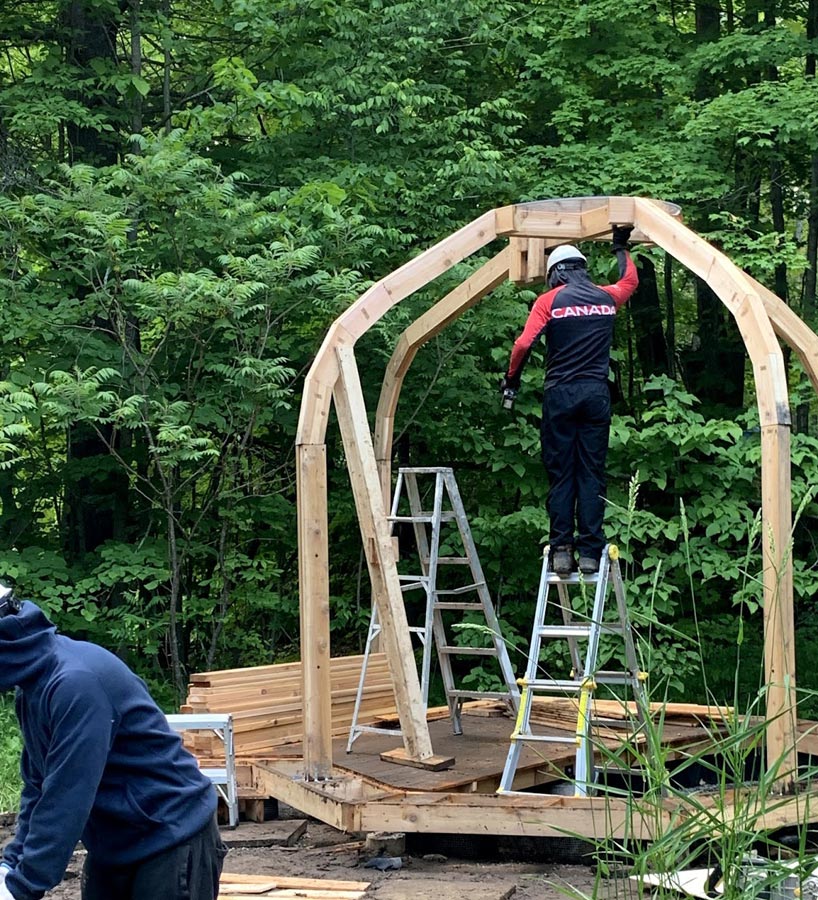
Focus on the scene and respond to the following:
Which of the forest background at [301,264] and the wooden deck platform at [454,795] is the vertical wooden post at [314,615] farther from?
the forest background at [301,264]

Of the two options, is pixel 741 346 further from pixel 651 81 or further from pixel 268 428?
pixel 268 428

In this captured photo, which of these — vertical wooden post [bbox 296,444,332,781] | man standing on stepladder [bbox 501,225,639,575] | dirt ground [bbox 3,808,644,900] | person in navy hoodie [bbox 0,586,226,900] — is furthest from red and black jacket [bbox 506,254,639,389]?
person in navy hoodie [bbox 0,586,226,900]

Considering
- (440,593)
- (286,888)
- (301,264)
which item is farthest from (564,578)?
(301,264)

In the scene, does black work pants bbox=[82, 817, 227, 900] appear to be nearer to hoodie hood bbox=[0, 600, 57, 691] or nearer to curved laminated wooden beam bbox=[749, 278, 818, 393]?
hoodie hood bbox=[0, 600, 57, 691]

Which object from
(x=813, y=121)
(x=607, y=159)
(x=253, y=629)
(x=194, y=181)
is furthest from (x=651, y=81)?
(x=253, y=629)

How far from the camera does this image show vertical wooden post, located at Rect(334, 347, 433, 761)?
6.35 metres

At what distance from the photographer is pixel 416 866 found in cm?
591

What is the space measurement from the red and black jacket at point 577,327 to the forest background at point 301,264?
2.45m

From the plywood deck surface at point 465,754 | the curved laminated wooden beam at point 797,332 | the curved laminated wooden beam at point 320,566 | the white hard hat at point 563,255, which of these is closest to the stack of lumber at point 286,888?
the plywood deck surface at point 465,754

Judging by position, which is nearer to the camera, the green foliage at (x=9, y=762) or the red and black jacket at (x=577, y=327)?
the red and black jacket at (x=577, y=327)

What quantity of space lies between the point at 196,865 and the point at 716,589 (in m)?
9.58

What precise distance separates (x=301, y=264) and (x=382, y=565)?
3014mm

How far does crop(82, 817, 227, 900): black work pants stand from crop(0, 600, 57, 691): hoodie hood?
574 mm

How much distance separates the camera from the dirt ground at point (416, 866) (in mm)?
5234
